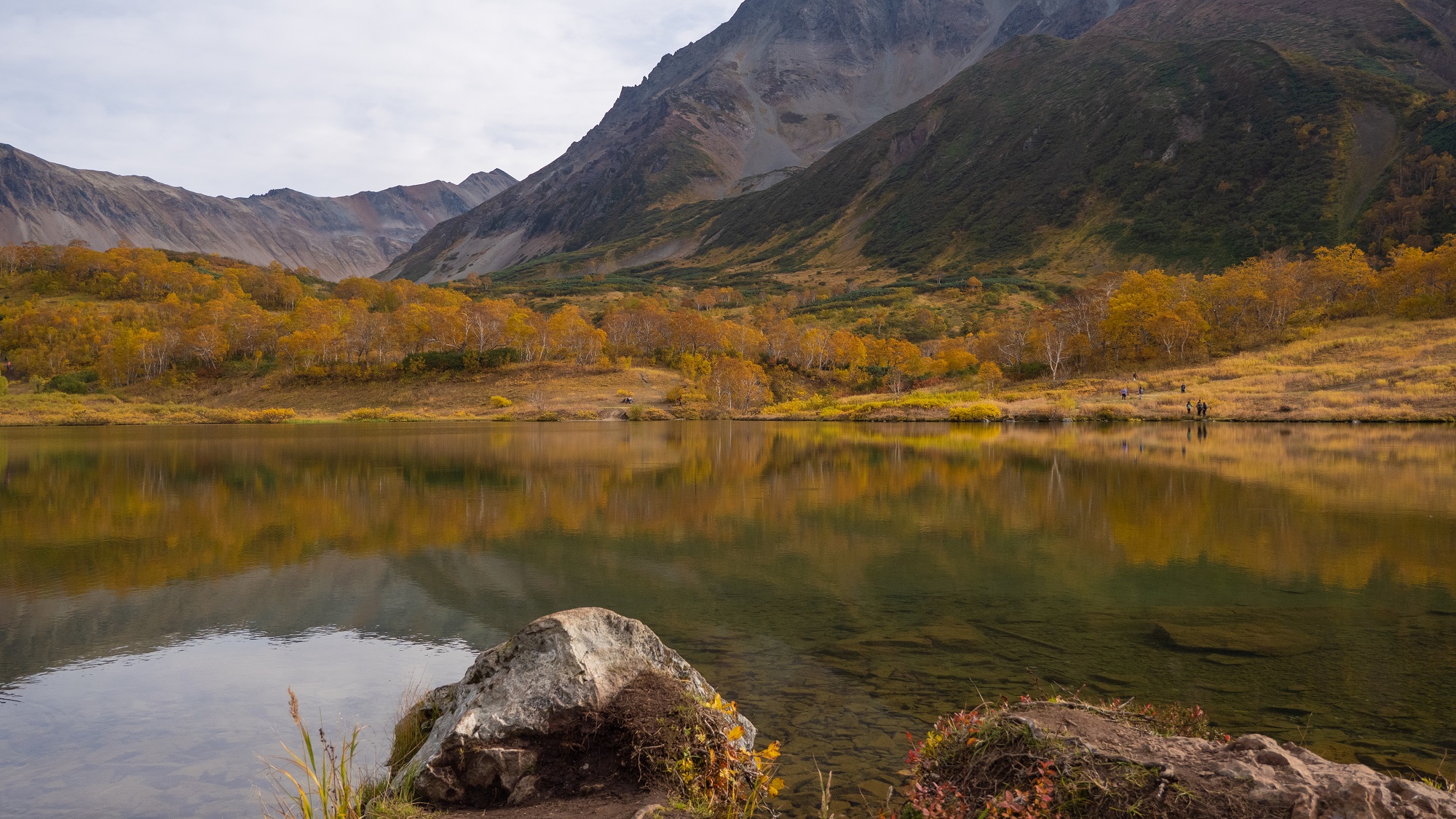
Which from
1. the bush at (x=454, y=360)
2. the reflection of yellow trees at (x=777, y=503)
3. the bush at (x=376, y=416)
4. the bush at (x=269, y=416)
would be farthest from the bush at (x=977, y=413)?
the bush at (x=269, y=416)

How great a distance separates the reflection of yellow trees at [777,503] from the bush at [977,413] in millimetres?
23241

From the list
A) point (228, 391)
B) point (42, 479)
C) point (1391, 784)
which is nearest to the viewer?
point (1391, 784)

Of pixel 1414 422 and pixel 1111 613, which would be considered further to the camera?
pixel 1414 422

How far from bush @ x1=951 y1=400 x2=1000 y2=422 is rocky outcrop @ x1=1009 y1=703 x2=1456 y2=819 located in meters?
60.3

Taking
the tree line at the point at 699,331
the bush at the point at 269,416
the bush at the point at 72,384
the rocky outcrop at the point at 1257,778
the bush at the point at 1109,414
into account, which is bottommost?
the bush at the point at 269,416

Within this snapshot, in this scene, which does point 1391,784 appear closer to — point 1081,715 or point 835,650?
point 1081,715

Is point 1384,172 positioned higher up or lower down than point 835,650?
higher up

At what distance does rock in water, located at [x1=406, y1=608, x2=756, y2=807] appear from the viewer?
17.4 ft

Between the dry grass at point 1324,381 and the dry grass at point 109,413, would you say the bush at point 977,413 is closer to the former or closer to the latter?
the dry grass at point 1324,381

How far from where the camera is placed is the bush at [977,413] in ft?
203

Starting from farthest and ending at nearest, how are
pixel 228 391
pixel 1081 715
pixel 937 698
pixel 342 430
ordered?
pixel 228 391 → pixel 342 430 → pixel 937 698 → pixel 1081 715

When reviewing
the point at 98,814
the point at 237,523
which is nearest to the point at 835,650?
the point at 98,814

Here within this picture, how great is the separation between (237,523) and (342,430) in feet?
158

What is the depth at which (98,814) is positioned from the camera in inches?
217
